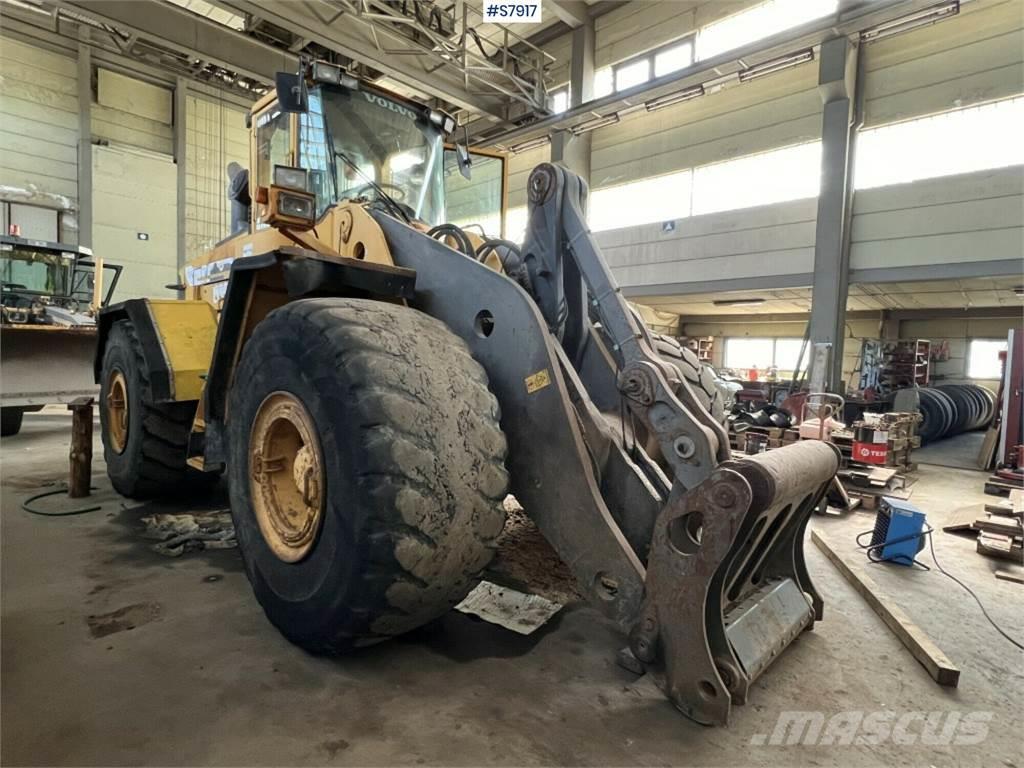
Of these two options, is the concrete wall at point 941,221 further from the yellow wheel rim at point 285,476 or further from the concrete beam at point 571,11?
the yellow wheel rim at point 285,476

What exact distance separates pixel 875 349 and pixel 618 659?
1512cm

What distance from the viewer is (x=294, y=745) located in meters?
1.76

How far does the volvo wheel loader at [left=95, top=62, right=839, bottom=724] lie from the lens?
1.84 metres

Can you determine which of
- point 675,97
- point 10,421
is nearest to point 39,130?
point 10,421

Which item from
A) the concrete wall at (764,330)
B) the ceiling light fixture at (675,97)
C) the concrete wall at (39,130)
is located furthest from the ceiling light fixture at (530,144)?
the concrete wall at (39,130)

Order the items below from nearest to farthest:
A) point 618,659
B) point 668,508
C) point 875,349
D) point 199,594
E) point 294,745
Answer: point 294,745 → point 668,508 → point 618,659 → point 199,594 → point 875,349

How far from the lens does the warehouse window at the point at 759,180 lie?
38.6 feet

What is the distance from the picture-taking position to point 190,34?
10.6 meters

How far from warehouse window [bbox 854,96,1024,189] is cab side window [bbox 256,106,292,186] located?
1135 cm

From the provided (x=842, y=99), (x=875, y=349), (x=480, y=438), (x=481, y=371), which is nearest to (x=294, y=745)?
(x=480, y=438)

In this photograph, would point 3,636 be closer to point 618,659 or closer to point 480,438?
point 480,438

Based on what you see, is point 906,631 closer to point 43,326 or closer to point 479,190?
point 479,190

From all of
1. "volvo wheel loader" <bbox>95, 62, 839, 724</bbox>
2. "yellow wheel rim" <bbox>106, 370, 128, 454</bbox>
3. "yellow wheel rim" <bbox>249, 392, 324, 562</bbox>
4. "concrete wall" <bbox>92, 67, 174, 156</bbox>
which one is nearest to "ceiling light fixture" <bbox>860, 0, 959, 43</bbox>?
"volvo wheel loader" <bbox>95, 62, 839, 724</bbox>

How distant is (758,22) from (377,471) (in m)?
13.1
